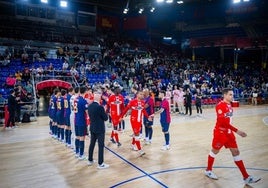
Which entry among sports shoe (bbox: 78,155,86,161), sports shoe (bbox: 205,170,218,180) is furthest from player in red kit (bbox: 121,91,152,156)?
sports shoe (bbox: 205,170,218,180)

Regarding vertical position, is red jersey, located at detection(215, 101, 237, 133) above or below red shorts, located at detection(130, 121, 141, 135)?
above

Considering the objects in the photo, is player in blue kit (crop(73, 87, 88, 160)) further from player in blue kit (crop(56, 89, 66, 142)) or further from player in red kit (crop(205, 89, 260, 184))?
player in red kit (crop(205, 89, 260, 184))

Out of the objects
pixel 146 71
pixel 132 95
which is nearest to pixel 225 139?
pixel 132 95

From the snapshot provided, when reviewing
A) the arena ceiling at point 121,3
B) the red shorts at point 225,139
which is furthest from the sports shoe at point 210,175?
the arena ceiling at point 121,3

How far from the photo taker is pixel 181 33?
121 feet

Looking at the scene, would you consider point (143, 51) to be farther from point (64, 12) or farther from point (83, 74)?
point (83, 74)

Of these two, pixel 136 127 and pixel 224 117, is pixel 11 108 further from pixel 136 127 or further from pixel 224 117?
pixel 224 117

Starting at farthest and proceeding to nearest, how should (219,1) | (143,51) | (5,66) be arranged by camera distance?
1. (219,1)
2. (143,51)
3. (5,66)

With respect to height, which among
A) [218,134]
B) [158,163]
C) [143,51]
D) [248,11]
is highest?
[248,11]

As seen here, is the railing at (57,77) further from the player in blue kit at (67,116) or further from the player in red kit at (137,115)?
the player in red kit at (137,115)

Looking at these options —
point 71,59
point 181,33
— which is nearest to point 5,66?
point 71,59

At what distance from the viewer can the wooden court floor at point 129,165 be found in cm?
532

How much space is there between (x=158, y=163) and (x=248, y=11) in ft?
101

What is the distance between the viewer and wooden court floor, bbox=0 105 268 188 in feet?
17.4
